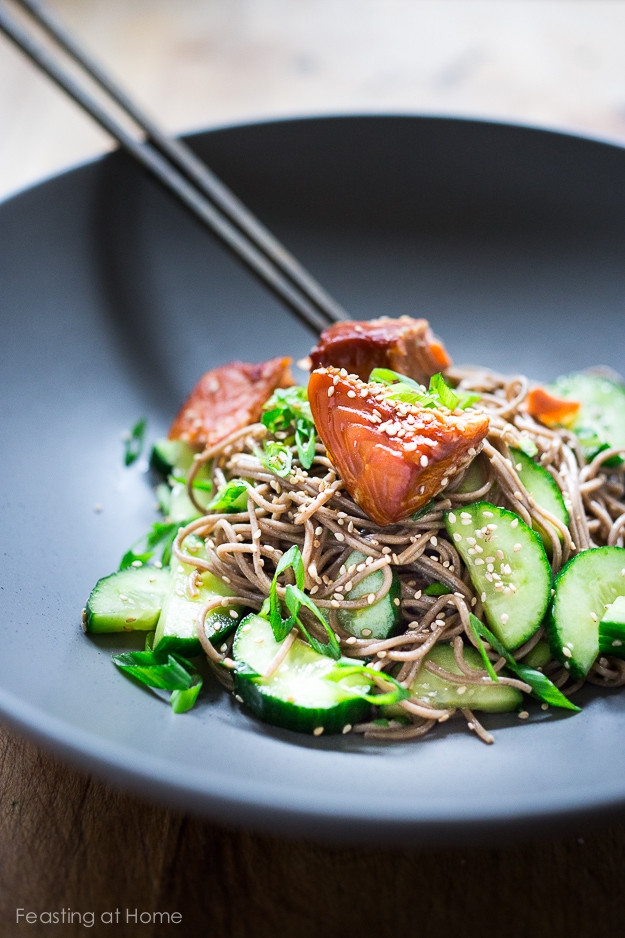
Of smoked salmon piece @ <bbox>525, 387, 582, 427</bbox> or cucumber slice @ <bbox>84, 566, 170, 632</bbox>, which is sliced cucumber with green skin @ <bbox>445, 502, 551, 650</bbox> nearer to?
smoked salmon piece @ <bbox>525, 387, 582, 427</bbox>

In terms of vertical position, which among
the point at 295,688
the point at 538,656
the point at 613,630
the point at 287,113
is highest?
the point at 287,113

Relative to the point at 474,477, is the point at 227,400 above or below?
above

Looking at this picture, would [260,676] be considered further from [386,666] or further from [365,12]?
[365,12]

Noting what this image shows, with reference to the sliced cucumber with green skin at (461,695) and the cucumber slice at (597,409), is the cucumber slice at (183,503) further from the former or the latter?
the cucumber slice at (597,409)

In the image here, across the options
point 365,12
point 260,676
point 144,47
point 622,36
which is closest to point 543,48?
point 622,36

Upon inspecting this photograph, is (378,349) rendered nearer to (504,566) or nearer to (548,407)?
(548,407)

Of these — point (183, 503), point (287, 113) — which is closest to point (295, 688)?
point (183, 503)

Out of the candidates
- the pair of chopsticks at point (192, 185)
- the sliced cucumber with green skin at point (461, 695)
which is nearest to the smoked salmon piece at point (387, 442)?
the sliced cucumber with green skin at point (461, 695)
